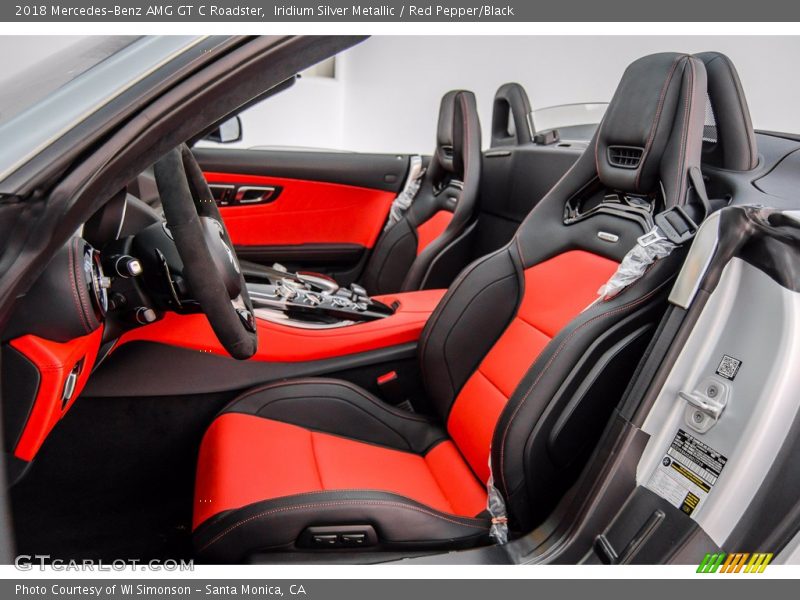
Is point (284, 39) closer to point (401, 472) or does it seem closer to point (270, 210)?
point (401, 472)

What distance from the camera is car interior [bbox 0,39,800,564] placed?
2.58 ft

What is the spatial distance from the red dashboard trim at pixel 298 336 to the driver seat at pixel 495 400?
3.4 inches

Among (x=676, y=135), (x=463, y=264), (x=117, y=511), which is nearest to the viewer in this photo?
(x=676, y=135)

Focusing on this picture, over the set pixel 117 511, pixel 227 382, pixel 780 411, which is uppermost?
pixel 780 411

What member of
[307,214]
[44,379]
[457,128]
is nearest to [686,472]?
[44,379]

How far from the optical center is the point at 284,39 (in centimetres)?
58

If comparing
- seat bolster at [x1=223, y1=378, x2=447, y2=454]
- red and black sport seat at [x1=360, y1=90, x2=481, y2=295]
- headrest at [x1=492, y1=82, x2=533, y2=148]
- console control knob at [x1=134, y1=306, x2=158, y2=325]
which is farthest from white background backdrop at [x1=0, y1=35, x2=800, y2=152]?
seat bolster at [x1=223, y1=378, x2=447, y2=454]

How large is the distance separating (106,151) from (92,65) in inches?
5.4

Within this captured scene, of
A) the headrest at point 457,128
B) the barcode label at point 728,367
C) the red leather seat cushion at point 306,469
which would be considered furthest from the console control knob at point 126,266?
the headrest at point 457,128

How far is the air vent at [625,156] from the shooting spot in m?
1.02

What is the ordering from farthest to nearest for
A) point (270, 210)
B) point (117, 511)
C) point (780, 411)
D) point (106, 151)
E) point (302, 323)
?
1. point (270, 210)
2. point (302, 323)
3. point (117, 511)
4. point (780, 411)
5. point (106, 151)

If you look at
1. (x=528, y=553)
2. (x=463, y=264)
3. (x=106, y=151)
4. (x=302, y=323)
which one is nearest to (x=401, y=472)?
(x=528, y=553)

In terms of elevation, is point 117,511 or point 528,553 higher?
point 528,553

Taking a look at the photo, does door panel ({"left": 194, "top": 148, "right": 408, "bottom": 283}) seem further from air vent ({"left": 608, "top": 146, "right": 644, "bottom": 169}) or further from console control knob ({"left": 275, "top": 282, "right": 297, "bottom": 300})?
air vent ({"left": 608, "top": 146, "right": 644, "bottom": 169})
